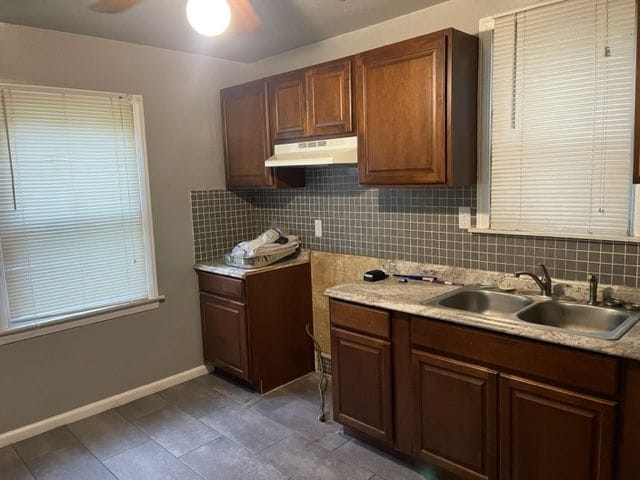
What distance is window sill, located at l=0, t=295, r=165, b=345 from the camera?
274 cm

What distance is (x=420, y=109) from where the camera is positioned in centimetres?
235

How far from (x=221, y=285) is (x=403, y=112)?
1.78 m

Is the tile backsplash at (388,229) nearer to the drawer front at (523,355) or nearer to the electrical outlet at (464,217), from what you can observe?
the electrical outlet at (464,217)

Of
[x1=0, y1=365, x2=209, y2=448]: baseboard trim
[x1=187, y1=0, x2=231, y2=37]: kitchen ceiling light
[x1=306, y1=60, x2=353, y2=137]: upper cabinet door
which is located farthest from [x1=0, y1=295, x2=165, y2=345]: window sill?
[x1=187, y1=0, x2=231, y2=37]: kitchen ceiling light

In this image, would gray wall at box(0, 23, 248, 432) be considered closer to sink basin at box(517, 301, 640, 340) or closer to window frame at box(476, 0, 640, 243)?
window frame at box(476, 0, 640, 243)

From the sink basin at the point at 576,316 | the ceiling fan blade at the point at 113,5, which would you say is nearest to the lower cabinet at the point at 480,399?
the sink basin at the point at 576,316

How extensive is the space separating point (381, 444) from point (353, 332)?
62 centimetres

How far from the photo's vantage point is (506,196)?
8.10 feet

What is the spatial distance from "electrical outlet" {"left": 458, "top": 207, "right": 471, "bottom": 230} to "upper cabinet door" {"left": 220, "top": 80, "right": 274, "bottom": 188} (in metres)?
1.34

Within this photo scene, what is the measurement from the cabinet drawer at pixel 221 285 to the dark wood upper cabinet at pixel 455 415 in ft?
4.59

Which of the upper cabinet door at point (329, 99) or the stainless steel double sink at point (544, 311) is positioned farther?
the upper cabinet door at point (329, 99)

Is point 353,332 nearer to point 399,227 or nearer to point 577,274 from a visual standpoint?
point 399,227

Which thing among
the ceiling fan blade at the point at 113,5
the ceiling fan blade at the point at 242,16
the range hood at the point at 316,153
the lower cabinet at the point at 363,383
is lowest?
the lower cabinet at the point at 363,383

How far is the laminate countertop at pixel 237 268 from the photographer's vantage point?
3.16 meters
